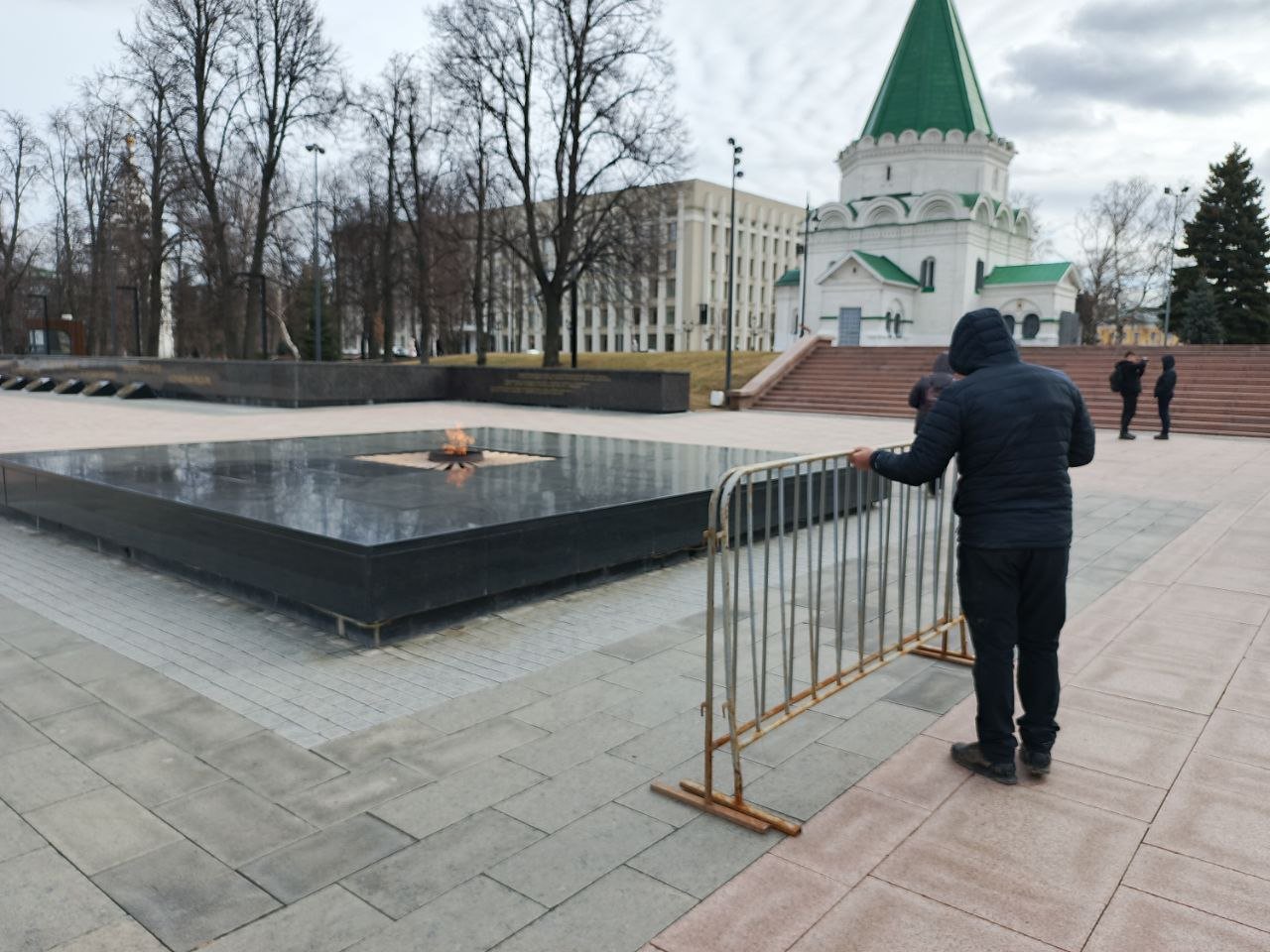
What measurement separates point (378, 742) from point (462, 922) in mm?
1476

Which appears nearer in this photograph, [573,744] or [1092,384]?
[573,744]

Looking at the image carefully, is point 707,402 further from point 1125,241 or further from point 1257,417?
point 1125,241

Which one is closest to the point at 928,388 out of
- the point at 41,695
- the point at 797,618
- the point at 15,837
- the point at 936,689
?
A: the point at 797,618

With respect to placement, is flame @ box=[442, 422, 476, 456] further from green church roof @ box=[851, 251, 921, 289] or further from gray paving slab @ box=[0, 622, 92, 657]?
green church roof @ box=[851, 251, 921, 289]

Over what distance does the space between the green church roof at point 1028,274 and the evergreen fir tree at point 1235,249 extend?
8123 millimetres

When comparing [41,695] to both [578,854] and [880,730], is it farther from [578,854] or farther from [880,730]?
[880,730]

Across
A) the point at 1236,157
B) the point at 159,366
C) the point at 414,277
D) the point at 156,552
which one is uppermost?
the point at 1236,157

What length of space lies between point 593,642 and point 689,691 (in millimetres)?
985

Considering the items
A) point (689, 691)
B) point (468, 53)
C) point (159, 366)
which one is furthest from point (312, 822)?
point (468, 53)

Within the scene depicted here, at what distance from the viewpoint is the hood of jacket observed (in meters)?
3.63

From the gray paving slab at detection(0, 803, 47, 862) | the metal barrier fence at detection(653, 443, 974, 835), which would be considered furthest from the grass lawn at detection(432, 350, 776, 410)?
the gray paving slab at detection(0, 803, 47, 862)

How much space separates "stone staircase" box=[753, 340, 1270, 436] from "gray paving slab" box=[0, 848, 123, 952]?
76.3ft

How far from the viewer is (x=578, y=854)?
3113 millimetres

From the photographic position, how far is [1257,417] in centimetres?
2167
